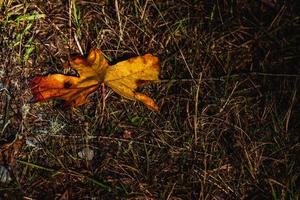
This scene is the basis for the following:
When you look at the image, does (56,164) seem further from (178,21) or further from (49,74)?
(178,21)

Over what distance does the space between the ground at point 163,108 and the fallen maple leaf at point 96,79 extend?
41mm

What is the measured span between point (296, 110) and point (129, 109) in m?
0.64

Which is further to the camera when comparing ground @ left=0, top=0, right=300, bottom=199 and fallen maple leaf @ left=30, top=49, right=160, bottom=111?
fallen maple leaf @ left=30, top=49, right=160, bottom=111

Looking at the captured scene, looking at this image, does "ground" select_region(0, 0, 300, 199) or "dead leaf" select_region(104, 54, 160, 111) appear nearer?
"ground" select_region(0, 0, 300, 199)

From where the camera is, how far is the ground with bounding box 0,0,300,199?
4.93 ft

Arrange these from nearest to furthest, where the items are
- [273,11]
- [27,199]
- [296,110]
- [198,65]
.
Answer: [27,199], [296,110], [198,65], [273,11]

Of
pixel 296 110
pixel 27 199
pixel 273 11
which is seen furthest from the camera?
pixel 273 11

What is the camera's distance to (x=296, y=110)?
165 centimetres

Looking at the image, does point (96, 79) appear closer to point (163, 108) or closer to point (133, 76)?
point (133, 76)

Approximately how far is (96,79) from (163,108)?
281 millimetres

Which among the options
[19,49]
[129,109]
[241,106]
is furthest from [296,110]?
[19,49]

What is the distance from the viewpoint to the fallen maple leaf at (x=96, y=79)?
164 centimetres

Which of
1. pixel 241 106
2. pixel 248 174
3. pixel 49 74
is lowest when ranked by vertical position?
pixel 248 174

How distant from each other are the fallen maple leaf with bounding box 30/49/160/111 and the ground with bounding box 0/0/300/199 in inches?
1.6
